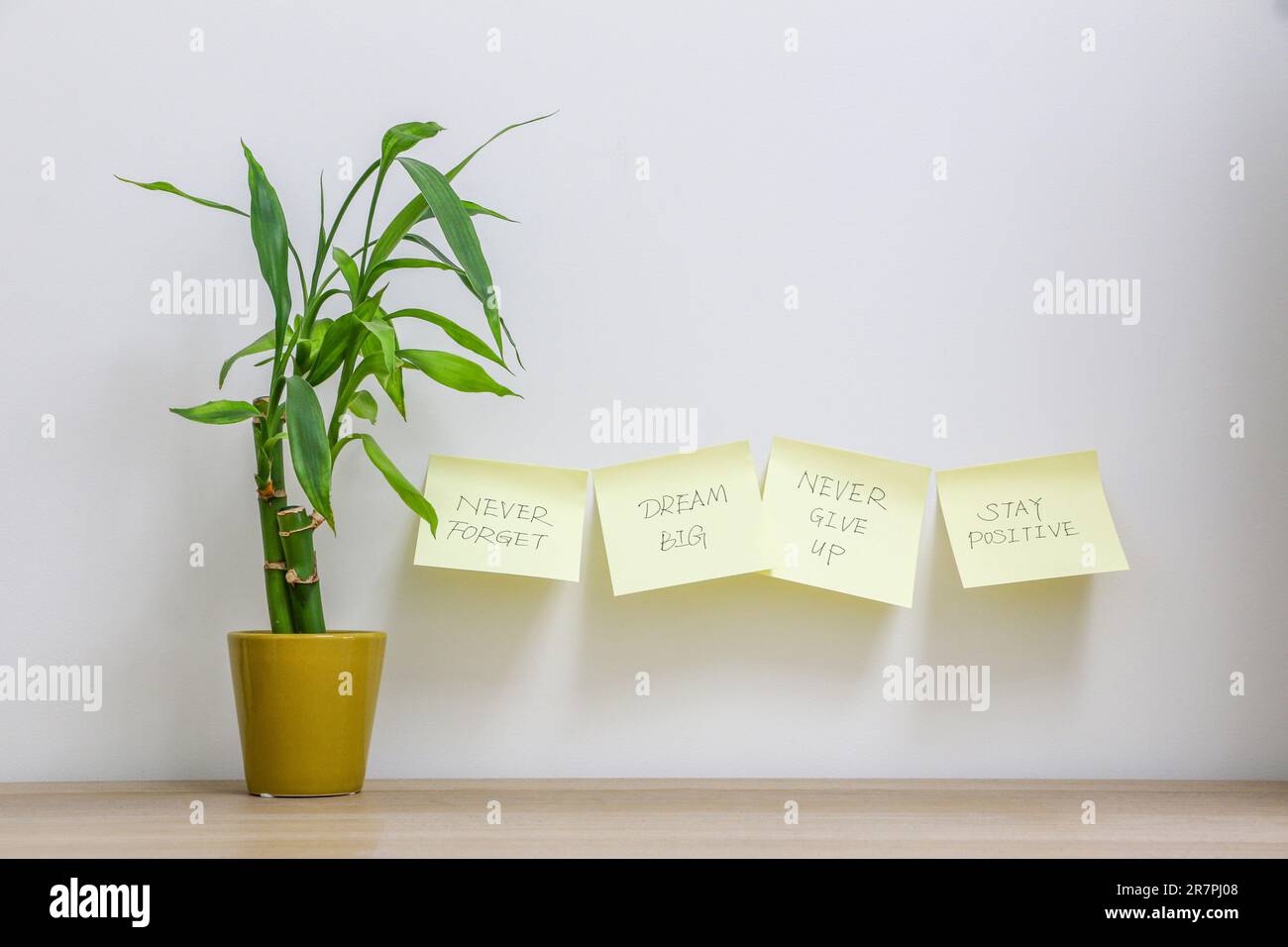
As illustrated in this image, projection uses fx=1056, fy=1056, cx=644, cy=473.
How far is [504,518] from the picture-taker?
2.76 ft

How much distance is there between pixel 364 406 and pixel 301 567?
13cm

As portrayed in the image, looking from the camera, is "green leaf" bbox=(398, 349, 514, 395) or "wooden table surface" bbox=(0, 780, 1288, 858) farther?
"green leaf" bbox=(398, 349, 514, 395)

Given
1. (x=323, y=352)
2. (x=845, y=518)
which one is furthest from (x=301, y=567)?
(x=845, y=518)

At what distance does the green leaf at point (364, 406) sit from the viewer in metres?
0.80

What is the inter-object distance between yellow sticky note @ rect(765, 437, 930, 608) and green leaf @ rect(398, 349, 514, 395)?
0.25 meters

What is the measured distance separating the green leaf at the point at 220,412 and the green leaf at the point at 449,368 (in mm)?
116

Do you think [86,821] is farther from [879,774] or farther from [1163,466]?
[1163,466]

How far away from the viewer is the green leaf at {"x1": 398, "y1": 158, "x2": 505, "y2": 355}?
0.70m

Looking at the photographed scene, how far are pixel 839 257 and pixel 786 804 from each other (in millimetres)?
444
